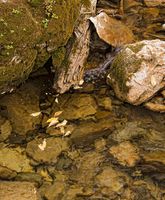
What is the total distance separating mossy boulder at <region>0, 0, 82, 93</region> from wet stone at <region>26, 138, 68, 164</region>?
3.64ft

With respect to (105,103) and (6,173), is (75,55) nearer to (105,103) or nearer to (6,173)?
(105,103)

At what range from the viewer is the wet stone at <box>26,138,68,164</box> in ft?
21.4

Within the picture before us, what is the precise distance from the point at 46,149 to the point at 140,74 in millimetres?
2428

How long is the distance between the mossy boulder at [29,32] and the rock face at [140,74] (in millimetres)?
1468

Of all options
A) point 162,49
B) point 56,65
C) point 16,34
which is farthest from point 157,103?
point 16,34

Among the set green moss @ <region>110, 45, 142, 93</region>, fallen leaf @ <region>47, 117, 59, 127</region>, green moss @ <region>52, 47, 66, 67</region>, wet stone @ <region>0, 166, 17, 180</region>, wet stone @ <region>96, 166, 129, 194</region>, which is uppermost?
green moss @ <region>52, 47, 66, 67</region>

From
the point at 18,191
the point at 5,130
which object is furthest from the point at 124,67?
the point at 18,191

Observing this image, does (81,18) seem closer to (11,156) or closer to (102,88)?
(102,88)

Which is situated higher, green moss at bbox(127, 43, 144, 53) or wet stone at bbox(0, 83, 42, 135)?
green moss at bbox(127, 43, 144, 53)

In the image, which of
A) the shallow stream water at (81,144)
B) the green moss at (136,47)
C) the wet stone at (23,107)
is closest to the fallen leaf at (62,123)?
the shallow stream water at (81,144)

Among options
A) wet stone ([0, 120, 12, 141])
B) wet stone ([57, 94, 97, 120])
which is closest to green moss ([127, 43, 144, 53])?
wet stone ([57, 94, 97, 120])

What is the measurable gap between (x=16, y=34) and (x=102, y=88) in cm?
264

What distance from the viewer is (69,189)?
19.9 ft

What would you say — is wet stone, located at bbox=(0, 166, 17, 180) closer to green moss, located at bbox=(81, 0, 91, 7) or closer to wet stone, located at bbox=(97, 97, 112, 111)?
wet stone, located at bbox=(97, 97, 112, 111)
